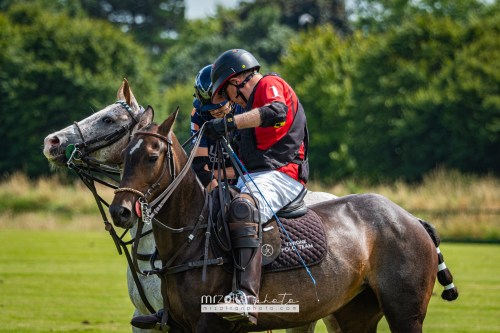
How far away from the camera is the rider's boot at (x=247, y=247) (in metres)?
4.29

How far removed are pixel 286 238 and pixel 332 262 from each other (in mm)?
435

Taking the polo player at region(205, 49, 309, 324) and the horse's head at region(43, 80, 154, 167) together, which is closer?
the polo player at region(205, 49, 309, 324)

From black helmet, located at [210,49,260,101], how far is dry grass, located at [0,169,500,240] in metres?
17.8

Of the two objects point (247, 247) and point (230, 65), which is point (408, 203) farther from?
point (247, 247)

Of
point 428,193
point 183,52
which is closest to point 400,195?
point 428,193

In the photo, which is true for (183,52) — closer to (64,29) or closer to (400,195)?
(64,29)

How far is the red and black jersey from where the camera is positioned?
4773mm

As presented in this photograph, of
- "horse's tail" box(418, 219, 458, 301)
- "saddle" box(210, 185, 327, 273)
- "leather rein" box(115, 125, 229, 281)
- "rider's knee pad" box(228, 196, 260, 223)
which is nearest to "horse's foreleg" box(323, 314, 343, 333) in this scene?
"horse's tail" box(418, 219, 458, 301)

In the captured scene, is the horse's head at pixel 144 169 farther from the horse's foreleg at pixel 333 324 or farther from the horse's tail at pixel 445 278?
the horse's foreleg at pixel 333 324

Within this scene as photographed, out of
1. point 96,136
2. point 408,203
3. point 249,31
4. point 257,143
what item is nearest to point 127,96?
point 96,136

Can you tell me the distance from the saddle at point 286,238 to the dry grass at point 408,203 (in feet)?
58.9

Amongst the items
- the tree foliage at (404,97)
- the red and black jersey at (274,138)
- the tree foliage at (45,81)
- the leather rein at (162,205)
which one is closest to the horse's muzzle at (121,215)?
the leather rein at (162,205)

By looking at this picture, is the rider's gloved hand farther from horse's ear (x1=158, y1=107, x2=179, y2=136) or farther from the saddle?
the saddle

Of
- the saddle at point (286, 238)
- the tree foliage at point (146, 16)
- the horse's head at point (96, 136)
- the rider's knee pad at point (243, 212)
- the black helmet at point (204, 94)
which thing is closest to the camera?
the rider's knee pad at point (243, 212)
